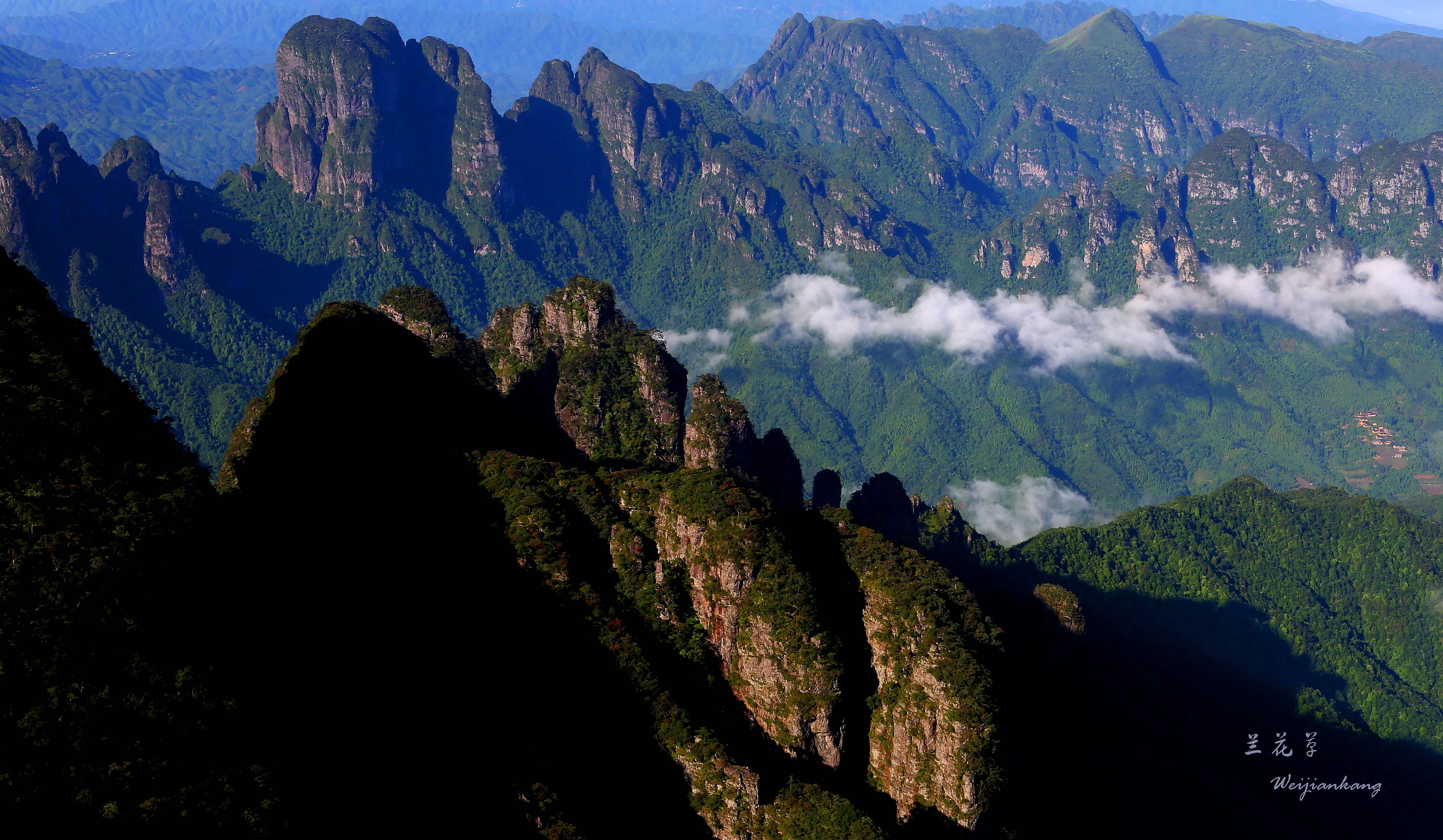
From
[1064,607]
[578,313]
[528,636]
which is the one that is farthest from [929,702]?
[578,313]

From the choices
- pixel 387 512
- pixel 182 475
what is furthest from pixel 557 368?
pixel 182 475

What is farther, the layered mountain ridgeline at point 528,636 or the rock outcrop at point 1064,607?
the rock outcrop at point 1064,607

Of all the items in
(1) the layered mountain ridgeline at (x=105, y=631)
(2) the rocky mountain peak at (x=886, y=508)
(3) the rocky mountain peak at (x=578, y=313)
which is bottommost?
(1) the layered mountain ridgeline at (x=105, y=631)

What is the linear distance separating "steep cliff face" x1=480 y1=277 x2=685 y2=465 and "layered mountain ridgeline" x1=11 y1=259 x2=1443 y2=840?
13.4 inches

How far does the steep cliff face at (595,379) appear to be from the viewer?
92188 millimetres

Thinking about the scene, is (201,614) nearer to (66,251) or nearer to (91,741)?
(91,741)

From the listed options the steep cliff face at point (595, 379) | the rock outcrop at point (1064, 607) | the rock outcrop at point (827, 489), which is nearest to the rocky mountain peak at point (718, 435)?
the steep cliff face at point (595, 379)

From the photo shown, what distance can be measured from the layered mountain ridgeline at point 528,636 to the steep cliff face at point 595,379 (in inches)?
13.4

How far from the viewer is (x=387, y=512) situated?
6425cm

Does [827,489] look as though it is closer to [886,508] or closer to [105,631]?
[886,508]

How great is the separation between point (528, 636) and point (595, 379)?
126 feet

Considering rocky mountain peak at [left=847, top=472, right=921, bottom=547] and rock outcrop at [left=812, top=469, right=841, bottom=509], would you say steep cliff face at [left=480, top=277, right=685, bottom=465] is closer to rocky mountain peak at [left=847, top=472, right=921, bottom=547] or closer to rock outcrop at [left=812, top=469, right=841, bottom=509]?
rock outcrop at [left=812, top=469, right=841, bottom=509]

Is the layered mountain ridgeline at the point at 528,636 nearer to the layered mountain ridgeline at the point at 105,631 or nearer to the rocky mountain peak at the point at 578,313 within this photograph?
the layered mountain ridgeline at the point at 105,631

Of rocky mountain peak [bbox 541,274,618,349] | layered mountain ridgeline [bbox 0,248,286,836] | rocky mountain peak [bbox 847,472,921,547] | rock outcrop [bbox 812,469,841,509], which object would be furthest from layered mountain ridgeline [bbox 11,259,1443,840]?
rocky mountain peak [bbox 847,472,921,547]
